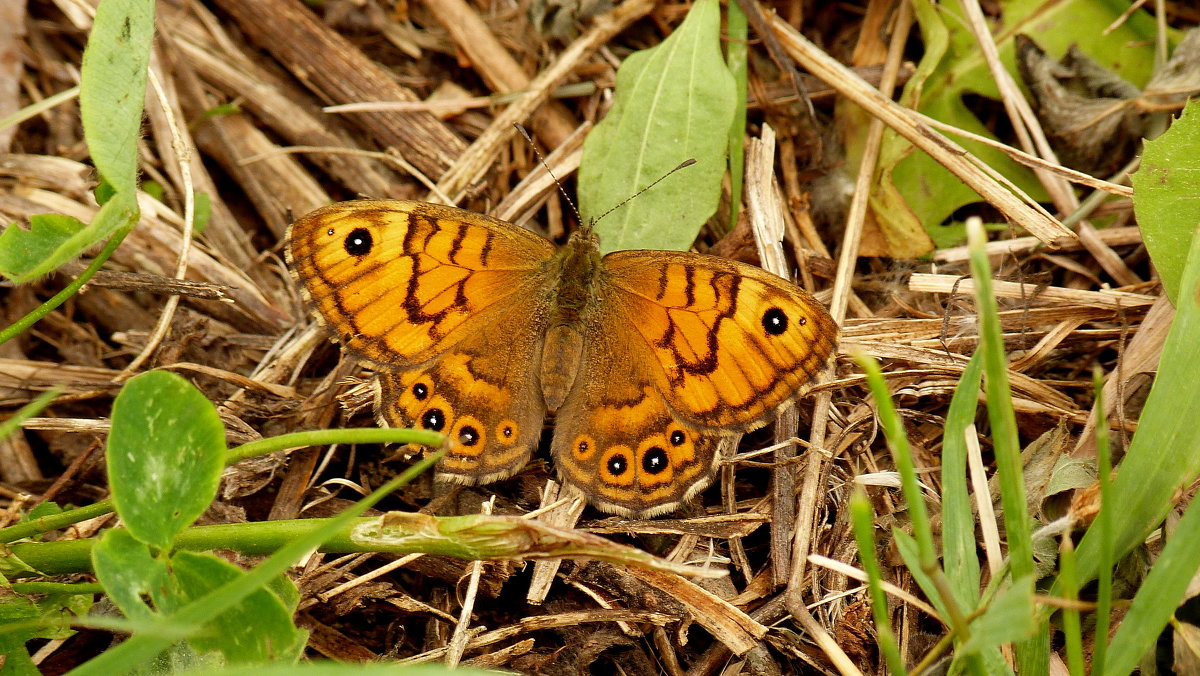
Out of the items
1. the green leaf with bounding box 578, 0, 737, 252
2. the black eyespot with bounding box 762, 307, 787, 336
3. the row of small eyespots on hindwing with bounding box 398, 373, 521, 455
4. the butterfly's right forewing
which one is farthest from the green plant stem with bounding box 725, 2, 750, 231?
the row of small eyespots on hindwing with bounding box 398, 373, 521, 455

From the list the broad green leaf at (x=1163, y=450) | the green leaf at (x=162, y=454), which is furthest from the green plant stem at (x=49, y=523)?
the broad green leaf at (x=1163, y=450)

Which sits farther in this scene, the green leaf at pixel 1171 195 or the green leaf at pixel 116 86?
the green leaf at pixel 1171 195

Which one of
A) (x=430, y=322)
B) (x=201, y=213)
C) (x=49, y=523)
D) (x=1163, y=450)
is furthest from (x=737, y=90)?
(x=49, y=523)

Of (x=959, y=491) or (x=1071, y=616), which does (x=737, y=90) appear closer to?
(x=959, y=491)

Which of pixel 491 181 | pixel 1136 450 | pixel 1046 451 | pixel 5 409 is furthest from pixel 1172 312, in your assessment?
pixel 5 409

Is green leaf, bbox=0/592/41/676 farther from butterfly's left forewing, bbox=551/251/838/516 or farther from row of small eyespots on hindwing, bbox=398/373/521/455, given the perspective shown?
butterfly's left forewing, bbox=551/251/838/516

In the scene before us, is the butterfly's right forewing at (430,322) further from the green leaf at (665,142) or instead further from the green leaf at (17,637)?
the green leaf at (17,637)
